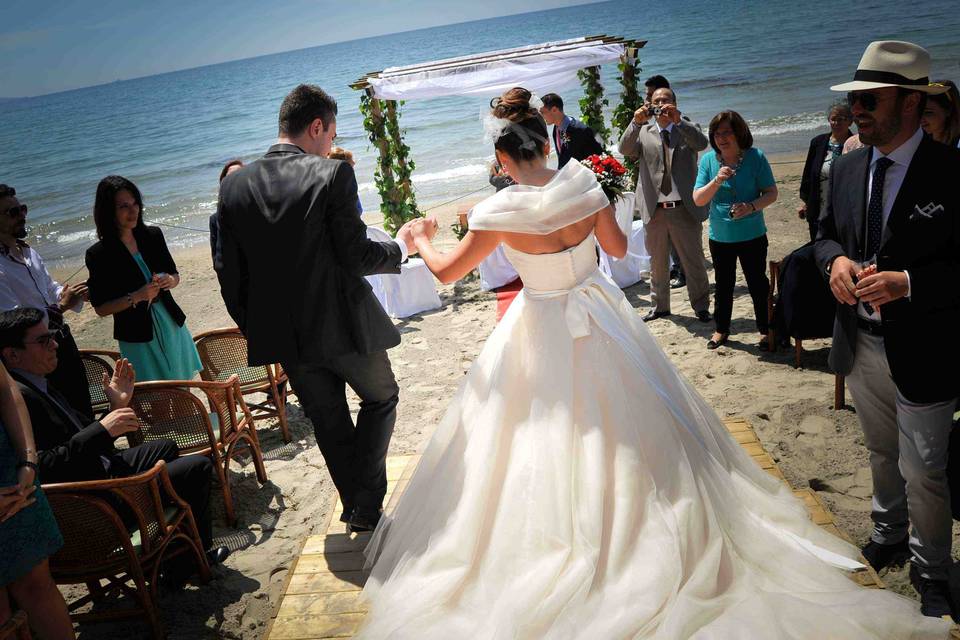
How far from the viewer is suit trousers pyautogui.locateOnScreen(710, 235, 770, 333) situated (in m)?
5.59

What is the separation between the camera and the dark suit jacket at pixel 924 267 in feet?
8.06

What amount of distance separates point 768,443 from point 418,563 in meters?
2.75

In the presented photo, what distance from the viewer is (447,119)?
97.2ft

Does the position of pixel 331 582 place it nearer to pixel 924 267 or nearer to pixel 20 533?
pixel 20 533

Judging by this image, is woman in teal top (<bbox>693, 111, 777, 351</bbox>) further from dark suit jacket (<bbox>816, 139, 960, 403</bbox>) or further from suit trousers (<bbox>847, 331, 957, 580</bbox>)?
dark suit jacket (<bbox>816, 139, 960, 403</bbox>)

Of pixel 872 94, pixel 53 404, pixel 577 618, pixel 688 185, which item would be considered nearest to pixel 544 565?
→ pixel 577 618

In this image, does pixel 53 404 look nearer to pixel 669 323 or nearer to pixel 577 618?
pixel 577 618

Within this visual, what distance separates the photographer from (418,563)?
2637 millimetres

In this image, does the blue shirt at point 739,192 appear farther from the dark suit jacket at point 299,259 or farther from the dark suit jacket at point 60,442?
the dark suit jacket at point 60,442

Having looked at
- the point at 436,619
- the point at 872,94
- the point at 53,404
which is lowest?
the point at 436,619

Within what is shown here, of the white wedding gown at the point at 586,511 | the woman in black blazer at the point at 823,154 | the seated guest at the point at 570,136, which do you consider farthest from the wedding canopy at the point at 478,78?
the white wedding gown at the point at 586,511

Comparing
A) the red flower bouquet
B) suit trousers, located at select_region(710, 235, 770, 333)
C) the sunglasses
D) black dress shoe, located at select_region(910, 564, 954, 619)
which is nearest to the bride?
black dress shoe, located at select_region(910, 564, 954, 619)

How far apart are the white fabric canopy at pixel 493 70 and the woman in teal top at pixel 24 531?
628 centimetres

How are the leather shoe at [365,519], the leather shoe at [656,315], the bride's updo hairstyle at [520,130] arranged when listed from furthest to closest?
1. the leather shoe at [656,315]
2. the leather shoe at [365,519]
3. the bride's updo hairstyle at [520,130]
